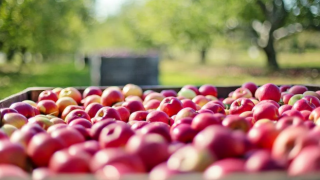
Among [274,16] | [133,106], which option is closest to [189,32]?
[274,16]

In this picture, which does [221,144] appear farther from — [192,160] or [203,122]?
[203,122]

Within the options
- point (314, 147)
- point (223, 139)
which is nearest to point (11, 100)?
point (223, 139)

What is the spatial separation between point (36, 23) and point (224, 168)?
16678mm

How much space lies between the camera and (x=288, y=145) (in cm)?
160

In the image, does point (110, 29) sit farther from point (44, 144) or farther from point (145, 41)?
point (44, 144)

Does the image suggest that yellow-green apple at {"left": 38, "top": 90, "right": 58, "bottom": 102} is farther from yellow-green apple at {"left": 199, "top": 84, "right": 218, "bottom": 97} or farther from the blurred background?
the blurred background

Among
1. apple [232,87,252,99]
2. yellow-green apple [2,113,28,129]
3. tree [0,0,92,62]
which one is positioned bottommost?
yellow-green apple [2,113,28,129]

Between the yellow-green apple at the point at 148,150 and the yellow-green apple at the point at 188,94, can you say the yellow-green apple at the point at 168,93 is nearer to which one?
the yellow-green apple at the point at 188,94

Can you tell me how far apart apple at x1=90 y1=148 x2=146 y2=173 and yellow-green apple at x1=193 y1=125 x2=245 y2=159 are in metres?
A: 0.25

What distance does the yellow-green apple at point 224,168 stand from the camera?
133 cm

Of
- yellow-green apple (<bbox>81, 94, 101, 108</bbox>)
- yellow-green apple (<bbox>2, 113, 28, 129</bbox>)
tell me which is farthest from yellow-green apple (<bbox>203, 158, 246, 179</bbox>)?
yellow-green apple (<bbox>81, 94, 101, 108</bbox>)

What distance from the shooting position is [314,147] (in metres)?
1.44

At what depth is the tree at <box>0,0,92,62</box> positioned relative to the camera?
11703 millimetres

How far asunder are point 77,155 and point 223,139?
594mm
